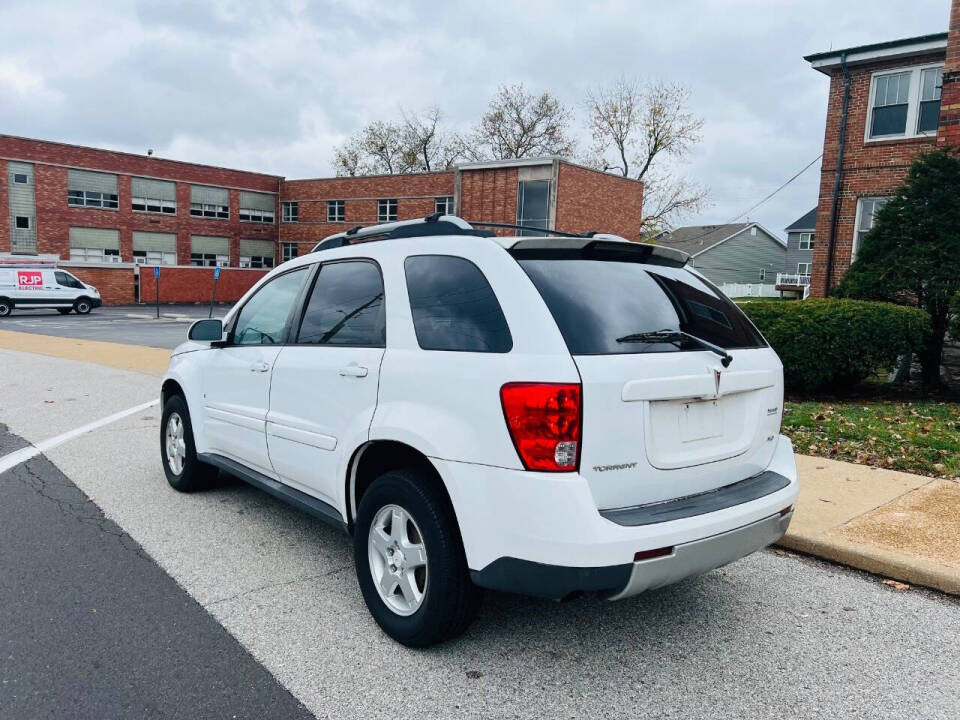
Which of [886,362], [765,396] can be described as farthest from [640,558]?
[886,362]

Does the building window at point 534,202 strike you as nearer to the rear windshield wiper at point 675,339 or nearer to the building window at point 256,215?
the building window at point 256,215

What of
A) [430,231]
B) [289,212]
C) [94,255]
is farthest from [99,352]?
[289,212]

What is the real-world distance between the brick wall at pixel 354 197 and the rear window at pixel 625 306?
133 ft

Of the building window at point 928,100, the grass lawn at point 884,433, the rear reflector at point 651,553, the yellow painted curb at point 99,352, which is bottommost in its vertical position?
the yellow painted curb at point 99,352

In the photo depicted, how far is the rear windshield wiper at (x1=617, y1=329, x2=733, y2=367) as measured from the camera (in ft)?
9.75

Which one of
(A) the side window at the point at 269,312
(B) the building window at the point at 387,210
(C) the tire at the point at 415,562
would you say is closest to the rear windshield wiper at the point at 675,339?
(C) the tire at the point at 415,562

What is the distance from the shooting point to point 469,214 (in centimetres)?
4272

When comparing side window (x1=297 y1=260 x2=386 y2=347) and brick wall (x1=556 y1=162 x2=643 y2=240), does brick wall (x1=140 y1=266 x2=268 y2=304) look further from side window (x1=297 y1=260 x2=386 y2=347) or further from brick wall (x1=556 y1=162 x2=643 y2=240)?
side window (x1=297 y1=260 x2=386 y2=347)

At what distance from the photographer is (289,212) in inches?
2175

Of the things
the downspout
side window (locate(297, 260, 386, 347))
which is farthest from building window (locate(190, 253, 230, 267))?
side window (locate(297, 260, 386, 347))

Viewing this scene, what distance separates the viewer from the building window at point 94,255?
46.6m

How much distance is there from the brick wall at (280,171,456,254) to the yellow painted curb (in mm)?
26563

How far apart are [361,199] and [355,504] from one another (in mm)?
48652

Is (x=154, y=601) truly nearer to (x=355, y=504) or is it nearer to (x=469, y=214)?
(x=355, y=504)
